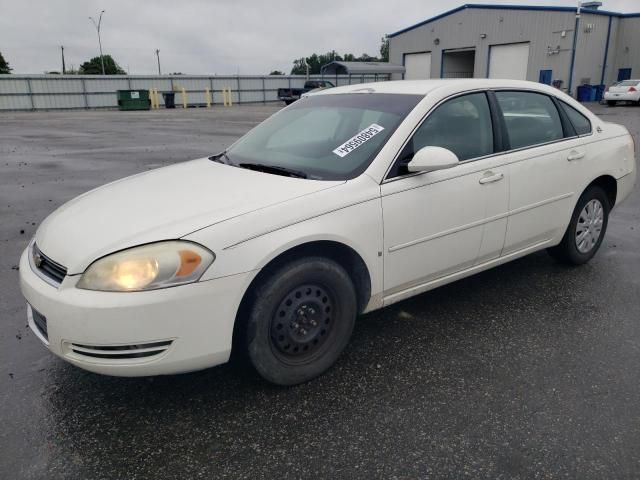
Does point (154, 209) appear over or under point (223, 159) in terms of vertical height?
under

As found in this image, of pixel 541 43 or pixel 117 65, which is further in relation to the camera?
pixel 117 65

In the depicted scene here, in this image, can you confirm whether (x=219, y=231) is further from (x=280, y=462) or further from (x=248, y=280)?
(x=280, y=462)

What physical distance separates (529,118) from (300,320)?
2.43 m

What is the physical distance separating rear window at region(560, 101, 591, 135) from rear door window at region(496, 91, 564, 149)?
0.45 feet

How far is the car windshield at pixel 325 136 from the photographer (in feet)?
10.2

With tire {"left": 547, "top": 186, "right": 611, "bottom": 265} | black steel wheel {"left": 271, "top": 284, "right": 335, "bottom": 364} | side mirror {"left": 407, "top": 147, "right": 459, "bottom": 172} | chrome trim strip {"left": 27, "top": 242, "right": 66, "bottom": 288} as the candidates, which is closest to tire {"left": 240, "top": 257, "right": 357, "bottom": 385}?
black steel wheel {"left": 271, "top": 284, "right": 335, "bottom": 364}

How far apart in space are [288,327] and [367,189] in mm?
856

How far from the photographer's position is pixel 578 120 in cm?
433

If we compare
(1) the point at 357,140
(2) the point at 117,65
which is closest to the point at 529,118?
(1) the point at 357,140

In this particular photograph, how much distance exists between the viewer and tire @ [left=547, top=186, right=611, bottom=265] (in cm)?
431

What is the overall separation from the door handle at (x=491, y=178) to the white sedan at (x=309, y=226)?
1 cm

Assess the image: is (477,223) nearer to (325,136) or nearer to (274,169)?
(325,136)

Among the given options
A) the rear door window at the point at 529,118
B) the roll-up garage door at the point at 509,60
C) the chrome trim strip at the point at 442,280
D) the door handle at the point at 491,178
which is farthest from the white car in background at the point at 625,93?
the door handle at the point at 491,178

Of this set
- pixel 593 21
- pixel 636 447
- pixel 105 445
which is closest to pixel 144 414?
pixel 105 445
